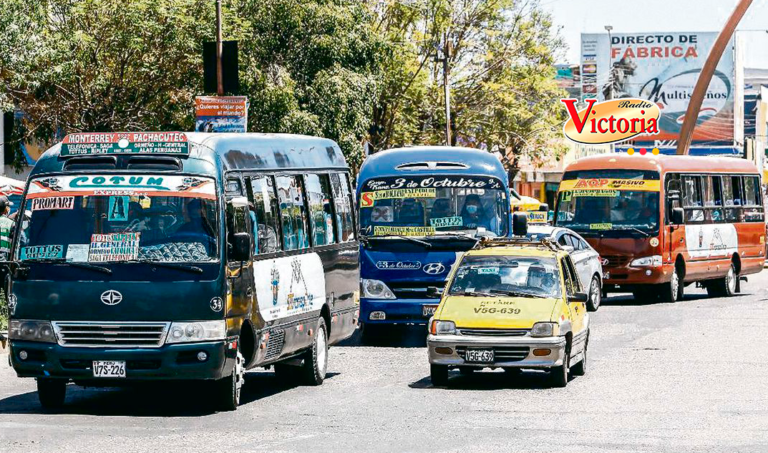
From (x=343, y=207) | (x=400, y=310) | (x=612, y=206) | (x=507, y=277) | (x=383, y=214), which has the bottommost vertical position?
(x=400, y=310)

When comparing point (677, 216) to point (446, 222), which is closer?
point (446, 222)

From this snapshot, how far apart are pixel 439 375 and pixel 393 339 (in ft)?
22.3

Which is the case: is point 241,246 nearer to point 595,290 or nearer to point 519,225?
point 519,225

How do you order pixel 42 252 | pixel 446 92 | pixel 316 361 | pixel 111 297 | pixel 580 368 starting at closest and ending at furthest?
pixel 111 297, pixel 42 252, pixel 316 361, pixel 580 368, pixel 446 92

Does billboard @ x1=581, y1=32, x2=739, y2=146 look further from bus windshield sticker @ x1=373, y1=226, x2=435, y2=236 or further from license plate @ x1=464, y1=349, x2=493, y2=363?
license plate @ x1=464, y1=349, x2=493, y2=363

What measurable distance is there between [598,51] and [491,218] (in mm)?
68171

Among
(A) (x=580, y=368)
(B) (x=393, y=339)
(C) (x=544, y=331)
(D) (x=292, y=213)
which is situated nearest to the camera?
(C) (x=544, y=331)

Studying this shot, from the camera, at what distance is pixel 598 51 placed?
290ft

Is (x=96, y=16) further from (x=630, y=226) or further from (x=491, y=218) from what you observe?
(x=491, y=218)

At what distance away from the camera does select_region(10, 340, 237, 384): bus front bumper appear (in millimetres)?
13344

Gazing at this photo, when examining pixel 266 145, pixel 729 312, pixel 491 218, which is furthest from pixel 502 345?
pixel 729 312

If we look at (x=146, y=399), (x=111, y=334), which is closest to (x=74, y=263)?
(x=111, y=334)

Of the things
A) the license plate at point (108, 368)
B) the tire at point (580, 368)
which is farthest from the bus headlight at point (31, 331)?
the tire at point (580, 368)

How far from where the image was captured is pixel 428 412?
1404cm
